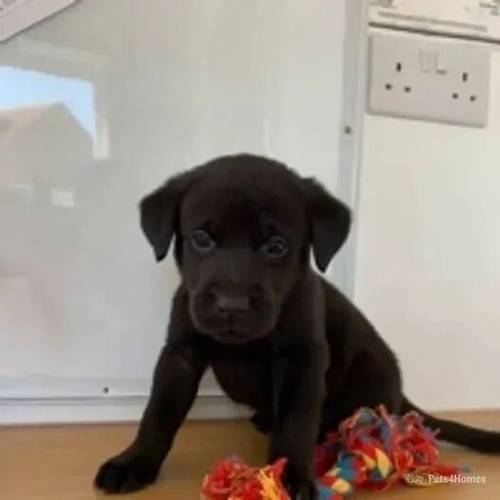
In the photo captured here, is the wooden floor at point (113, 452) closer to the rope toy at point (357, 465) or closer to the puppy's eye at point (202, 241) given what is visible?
the rope toy at point (357, 465)

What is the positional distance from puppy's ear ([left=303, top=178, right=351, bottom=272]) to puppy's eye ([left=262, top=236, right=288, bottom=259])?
0.04 m

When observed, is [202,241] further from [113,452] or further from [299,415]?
[113,452]

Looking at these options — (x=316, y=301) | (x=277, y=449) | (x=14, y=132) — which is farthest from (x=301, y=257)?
(x=14, y=132)

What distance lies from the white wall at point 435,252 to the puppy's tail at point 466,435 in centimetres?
20

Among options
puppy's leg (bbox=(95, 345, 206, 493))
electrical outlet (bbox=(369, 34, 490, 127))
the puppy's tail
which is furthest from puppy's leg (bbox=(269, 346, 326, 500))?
electrical outlet (bbox=(369, 34, 490, 127))

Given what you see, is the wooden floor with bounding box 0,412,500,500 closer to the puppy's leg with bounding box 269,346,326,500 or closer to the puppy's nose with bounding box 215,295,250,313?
the puppy's leg with bounding box 269,346,326,500

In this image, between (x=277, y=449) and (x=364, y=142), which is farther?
(x=364, y=142)

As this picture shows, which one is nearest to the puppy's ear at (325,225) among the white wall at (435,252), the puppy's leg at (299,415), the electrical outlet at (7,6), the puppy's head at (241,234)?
the puppy's head at (241,234)

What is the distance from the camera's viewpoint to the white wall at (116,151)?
1091 millimetres

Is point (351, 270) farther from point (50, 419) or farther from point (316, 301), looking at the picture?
point (50, 419)

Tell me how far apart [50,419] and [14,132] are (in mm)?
389

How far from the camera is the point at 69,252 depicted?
1104 millimetres

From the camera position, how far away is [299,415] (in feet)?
2.80

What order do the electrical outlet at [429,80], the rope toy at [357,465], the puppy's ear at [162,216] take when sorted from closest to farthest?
1. the rope toy at [357,465]
2. the puppy's ear at [162,216]
3. the electrical outlet at [429,80]
